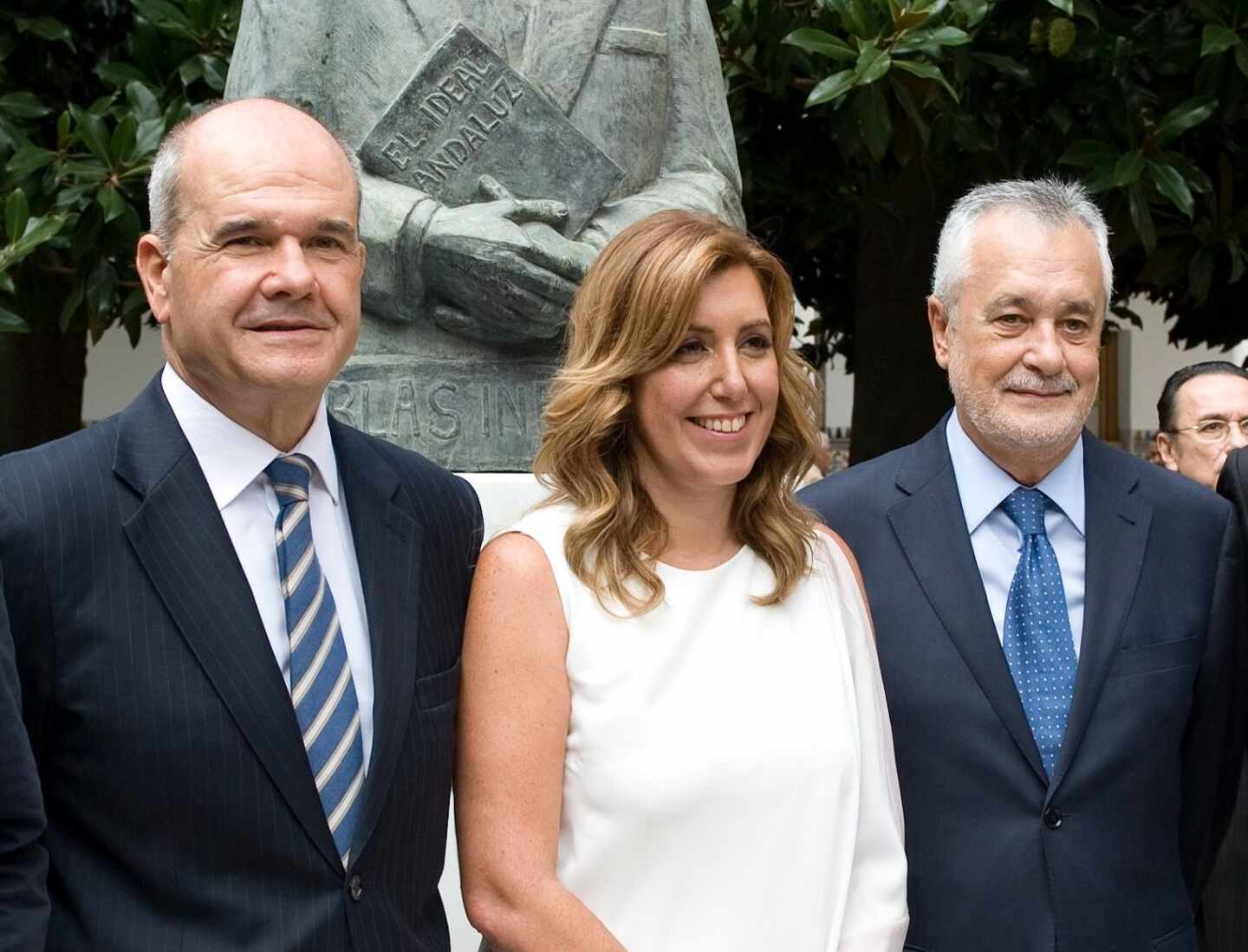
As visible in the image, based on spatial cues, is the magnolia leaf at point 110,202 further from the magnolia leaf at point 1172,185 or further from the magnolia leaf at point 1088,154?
the magnolia leaf at point 1172,185

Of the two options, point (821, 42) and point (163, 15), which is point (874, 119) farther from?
point (163, 15)

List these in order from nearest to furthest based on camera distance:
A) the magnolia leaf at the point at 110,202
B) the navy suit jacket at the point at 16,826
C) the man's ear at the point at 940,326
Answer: the navy suit jacket at the point at 16,826
the man's ear at the point at 940,326
the magnolia leaf at the point at 110,202

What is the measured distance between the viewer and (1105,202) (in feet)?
19.7

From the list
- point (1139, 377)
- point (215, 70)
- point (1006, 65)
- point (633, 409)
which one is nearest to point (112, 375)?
point (1139, 377)

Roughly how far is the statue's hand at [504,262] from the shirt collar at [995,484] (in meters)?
1.13

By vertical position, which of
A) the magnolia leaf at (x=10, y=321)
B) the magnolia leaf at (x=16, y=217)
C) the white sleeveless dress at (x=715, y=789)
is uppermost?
the magnolia leaf at (x=16, y=217)

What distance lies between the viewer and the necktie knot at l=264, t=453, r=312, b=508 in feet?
7.32

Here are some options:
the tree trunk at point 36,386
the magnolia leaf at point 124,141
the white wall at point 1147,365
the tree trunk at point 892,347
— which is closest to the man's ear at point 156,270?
the magnolia leaf at point 124,141

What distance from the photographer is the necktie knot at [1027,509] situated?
2.82m

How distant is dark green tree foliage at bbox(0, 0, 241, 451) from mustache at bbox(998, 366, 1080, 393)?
339cm

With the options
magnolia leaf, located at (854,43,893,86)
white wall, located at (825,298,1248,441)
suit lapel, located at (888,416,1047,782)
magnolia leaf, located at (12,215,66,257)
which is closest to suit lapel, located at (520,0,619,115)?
magnolia leaf, located at (854,43,893,86)

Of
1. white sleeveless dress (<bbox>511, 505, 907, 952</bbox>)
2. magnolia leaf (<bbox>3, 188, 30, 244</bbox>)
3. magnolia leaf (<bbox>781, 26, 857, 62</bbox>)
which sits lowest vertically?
white sleeveless dress (<bbox>511, 505, 907, 952</bbox>)

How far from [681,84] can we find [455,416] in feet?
3.19

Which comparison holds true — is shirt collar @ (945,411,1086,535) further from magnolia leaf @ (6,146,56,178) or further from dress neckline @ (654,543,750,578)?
magnolia leaf @ (6,146,56,178)
